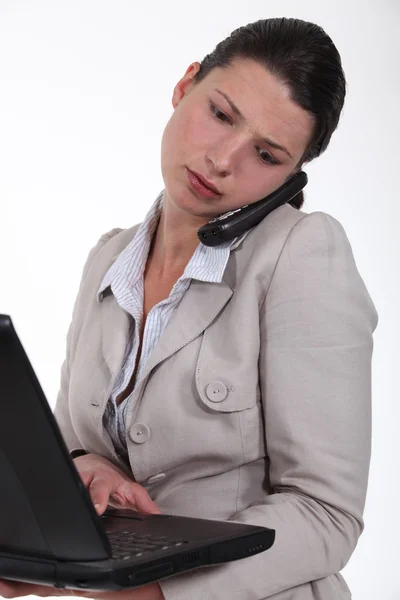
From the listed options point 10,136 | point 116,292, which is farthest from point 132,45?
point 116,292

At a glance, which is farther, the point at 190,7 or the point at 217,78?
the point at 190,7

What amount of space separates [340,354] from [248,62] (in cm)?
56

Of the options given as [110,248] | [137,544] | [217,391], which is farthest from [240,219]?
[137,544]

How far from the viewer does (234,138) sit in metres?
1.67

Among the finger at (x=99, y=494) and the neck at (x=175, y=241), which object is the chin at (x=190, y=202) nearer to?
the neck at (x=175, y=241)

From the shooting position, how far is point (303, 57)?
5.40 ft

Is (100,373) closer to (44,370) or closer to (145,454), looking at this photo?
(145,454)

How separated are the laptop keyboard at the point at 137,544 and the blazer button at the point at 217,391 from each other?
Answer: 31 centimetres

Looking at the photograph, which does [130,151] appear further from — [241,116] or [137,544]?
[137,544]

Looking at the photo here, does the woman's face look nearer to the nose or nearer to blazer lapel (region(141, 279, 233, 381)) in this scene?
the nose

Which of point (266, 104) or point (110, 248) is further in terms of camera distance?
point (110, 248)

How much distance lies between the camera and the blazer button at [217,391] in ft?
5.13

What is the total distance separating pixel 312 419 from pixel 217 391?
17 cm

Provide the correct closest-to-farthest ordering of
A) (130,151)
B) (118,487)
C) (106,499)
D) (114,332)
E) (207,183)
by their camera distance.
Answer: (106,499), (118,487), (207,183), (114,332), (130,151)
